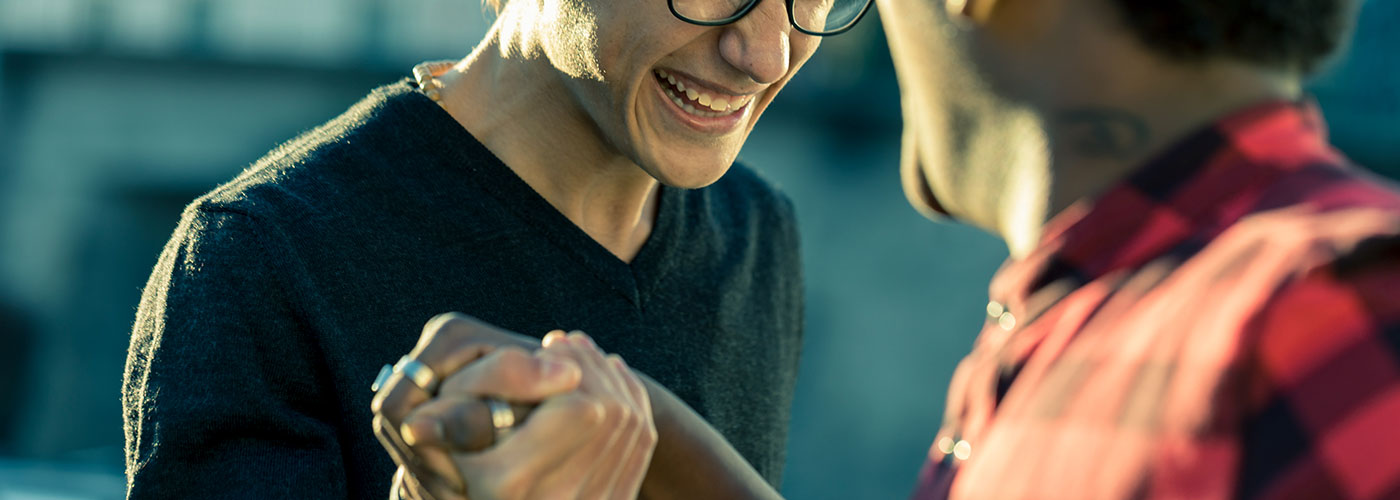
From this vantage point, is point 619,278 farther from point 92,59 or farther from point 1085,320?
point 92,59

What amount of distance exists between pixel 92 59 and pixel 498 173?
34.6 ft

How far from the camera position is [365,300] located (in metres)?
2.20

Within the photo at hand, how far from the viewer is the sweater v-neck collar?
238 centimetres

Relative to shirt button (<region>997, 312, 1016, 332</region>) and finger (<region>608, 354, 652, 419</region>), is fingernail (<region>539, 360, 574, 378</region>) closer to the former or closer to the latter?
finger (<region>608, 354, 652, 419</region>)

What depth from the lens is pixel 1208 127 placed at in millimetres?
1486

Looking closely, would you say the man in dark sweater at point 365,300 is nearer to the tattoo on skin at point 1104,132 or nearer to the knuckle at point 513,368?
the knuckle at point 513,368

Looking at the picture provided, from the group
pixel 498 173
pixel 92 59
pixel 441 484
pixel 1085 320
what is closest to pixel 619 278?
pixel 498 173

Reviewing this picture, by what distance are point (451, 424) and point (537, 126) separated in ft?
3.15

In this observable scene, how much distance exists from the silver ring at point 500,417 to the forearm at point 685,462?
0.31m

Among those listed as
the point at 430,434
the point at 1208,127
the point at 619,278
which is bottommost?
the point at 619,278

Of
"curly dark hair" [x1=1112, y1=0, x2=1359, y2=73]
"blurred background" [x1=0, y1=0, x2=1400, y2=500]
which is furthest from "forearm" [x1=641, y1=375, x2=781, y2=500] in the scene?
"blurred background" [x1=0, y1=0, x2=1400, y2=500]

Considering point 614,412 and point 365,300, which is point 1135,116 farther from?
point 365,300

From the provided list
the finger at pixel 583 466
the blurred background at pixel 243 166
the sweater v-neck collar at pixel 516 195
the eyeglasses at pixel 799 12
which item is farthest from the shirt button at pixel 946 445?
the blurred background at pixel 243 166

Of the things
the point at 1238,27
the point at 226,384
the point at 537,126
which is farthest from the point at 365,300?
the point at 1238,27
